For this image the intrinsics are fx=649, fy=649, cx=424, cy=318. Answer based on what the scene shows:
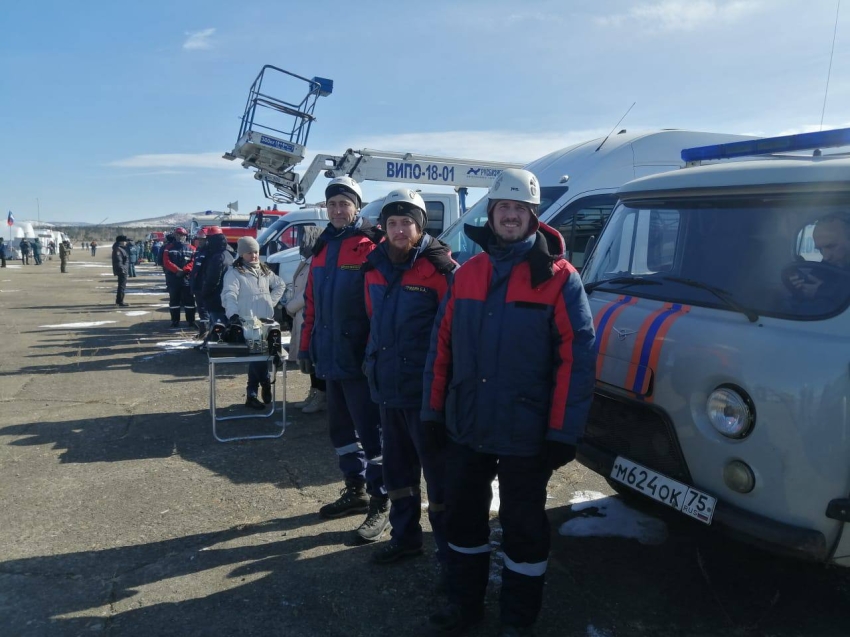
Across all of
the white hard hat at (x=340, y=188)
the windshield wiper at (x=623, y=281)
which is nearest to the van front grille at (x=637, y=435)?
the windshield wiper at (x=623, y=281)

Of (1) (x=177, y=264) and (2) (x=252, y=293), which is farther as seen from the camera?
(1) (x=177, y=264)

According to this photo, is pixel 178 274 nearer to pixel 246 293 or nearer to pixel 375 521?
pixel 246 293

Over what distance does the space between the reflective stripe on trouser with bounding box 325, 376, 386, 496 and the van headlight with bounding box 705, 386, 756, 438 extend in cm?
199

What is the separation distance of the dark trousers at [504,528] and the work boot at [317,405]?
4.13 metres

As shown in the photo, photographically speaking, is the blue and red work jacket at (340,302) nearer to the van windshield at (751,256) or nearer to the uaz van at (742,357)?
the uaz van at (742,357)

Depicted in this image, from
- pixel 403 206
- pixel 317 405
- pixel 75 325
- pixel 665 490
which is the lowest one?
pixel 75 325

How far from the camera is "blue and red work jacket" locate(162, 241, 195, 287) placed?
1290 centimetres

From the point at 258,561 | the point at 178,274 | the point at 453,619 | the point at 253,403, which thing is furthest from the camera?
the point at 178,274

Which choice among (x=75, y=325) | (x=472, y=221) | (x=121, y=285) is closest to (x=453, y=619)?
(x=472, y=221)

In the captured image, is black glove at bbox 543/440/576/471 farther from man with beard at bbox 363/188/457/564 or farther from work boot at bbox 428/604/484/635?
work boot at bbox 428/604/484/635

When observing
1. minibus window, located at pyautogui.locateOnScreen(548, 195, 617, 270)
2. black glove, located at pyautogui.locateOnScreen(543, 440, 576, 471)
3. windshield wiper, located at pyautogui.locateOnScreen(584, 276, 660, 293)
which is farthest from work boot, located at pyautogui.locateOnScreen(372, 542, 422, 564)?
minibus window, located at pyautogui.locateOnScreen(548, 195, 617, 270)

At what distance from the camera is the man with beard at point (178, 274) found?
12922 mm

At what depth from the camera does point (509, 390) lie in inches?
113

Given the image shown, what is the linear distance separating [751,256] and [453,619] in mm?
2368
